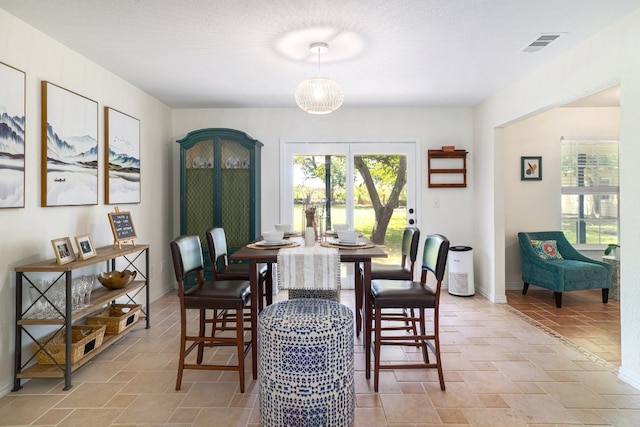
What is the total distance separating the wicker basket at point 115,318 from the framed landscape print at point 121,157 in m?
0.97

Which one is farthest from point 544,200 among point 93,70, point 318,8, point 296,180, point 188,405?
point 93,70

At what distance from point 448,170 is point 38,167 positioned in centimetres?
434

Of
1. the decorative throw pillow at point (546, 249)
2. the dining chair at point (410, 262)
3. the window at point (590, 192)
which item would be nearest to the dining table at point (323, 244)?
the dining chair at point (410, 262)

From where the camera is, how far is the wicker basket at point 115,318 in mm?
3062

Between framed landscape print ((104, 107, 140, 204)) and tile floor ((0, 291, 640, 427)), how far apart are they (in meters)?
1.42

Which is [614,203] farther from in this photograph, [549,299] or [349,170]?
[349,170]

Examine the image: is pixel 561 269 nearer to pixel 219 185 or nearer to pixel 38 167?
pixel 219 185

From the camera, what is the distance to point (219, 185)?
4645 mm

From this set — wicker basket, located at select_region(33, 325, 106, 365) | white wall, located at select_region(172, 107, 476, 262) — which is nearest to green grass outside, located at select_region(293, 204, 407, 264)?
Result: white wall, located at select_region(172, 107, 476, 262)

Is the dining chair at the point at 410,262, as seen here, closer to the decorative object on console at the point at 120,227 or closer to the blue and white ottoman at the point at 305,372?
the blue and white ottoman at the point at 305,372

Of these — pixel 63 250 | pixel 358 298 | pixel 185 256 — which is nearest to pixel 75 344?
pixel 63 250

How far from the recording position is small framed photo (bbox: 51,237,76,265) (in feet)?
8.23

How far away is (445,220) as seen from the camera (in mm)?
5086

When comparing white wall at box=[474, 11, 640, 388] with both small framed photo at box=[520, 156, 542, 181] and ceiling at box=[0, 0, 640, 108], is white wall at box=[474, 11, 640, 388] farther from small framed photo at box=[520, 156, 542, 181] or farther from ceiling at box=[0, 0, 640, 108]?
small framed photo at box=[520, 156, 542, 181]
